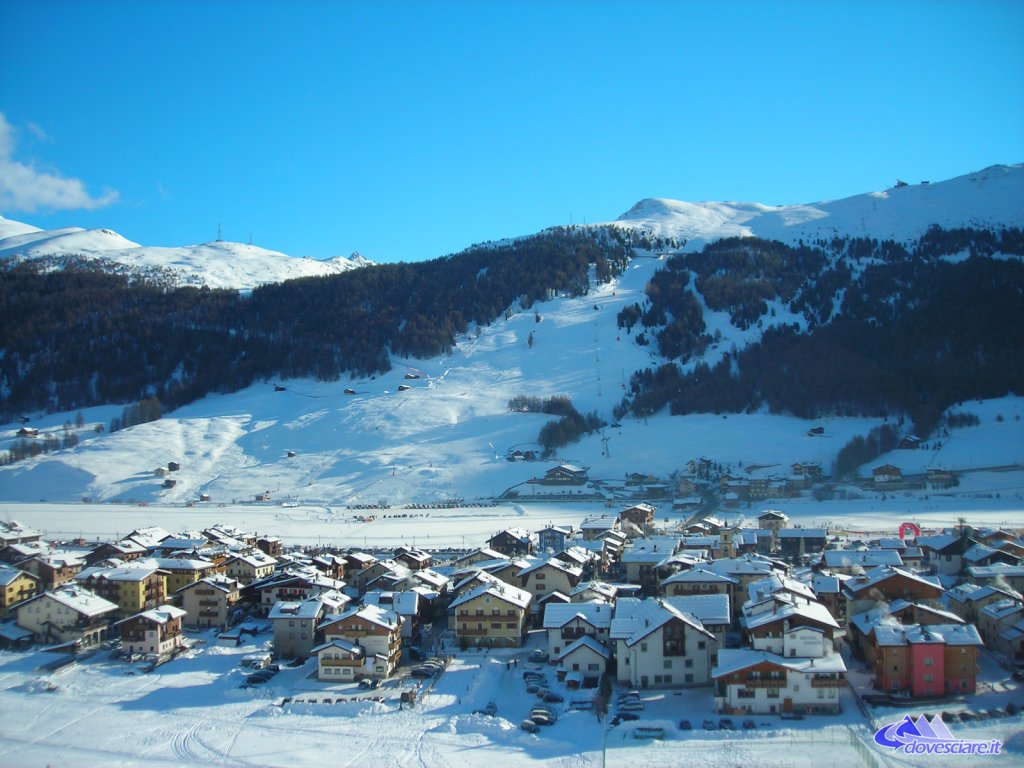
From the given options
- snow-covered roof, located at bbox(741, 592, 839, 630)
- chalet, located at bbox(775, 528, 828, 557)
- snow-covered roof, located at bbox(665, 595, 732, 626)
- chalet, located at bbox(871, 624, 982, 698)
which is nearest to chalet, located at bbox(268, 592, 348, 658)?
snow-covered roof, located at bbox(665, 595, 732, 626)

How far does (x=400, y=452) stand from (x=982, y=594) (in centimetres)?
3189

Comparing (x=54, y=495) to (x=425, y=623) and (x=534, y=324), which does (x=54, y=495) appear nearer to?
(x=425, y=623)

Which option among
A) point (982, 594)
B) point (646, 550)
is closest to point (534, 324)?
point (646, 550)

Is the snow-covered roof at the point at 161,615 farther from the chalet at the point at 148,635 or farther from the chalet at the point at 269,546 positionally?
the chalet at the point at 269,546

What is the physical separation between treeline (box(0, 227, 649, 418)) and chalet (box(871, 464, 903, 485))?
3394 cm

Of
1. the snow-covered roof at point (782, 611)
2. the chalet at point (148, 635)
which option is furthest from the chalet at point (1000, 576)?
the chalet at point (148, 635)

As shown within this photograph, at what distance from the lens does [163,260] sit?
102 m

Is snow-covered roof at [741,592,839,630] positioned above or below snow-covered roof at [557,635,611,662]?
above

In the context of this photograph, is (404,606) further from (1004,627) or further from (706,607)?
(1004,627)

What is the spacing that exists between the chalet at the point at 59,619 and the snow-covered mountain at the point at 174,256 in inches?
2933

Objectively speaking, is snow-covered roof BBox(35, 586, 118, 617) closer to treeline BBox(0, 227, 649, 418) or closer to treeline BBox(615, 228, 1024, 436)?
treeline BBox(615, 228, 1024, 436)

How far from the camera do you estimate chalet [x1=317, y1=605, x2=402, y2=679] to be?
50.9 ft

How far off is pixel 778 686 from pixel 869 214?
84458 millimetres

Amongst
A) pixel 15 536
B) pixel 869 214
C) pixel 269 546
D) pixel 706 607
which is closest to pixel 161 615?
pixel 269 546
